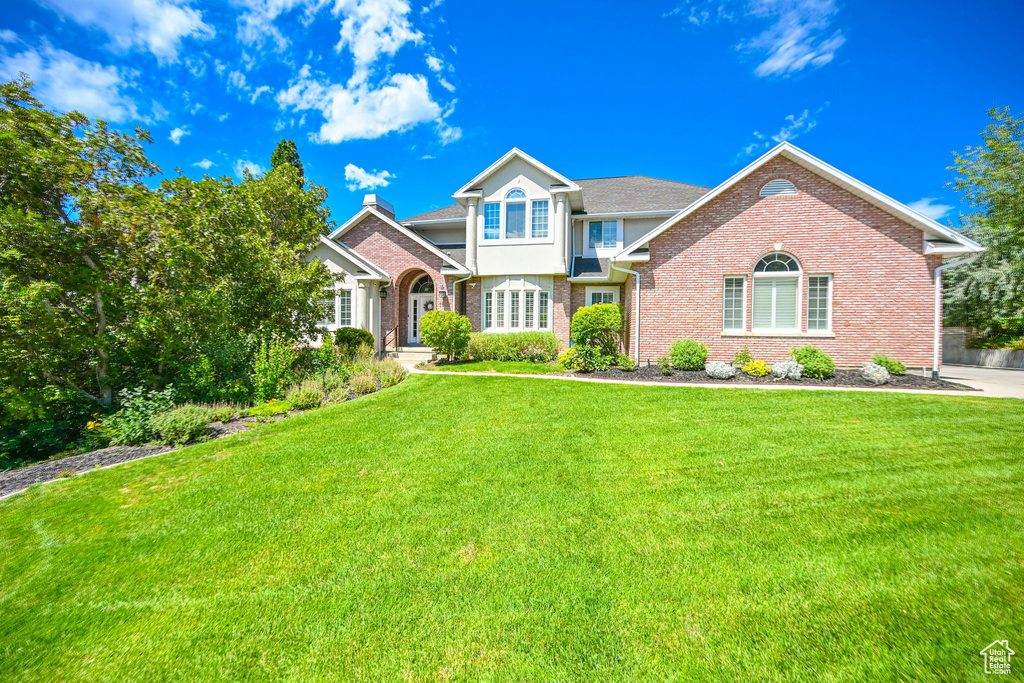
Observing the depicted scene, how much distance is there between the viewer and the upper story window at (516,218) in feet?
52.2

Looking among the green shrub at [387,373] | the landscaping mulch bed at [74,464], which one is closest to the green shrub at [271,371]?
the landscaping mulch bed at [74,464]

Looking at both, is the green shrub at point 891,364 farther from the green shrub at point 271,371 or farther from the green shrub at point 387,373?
the green shrub at point 271,371

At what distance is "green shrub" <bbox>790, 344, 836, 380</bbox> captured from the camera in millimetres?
10383

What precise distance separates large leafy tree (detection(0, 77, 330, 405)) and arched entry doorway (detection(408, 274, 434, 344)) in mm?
9073

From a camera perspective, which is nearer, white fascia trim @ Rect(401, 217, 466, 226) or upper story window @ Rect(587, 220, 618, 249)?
upper story window @ Rect(587, 220, 618, 249)

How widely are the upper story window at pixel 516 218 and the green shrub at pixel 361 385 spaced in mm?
8453

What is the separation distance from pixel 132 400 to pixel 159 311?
177cm

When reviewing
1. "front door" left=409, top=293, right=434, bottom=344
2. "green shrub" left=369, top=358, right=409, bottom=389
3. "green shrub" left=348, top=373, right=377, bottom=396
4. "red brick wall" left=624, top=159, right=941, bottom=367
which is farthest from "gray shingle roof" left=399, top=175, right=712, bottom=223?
"green shrub" left=348, top=373, right=377, bottom=396

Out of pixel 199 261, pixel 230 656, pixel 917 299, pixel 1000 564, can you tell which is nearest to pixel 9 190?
pixel 199 261

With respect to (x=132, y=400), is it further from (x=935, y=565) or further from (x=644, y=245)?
(x=644, y=245)

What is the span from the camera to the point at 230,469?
16.6ft

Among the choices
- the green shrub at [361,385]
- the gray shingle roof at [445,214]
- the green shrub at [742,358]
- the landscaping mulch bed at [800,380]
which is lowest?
the green shrub at [361,385]

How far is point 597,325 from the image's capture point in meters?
11.9

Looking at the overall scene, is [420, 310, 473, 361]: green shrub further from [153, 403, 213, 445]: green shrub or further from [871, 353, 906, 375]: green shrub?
[871, 353, 906, 375]: green shrub
